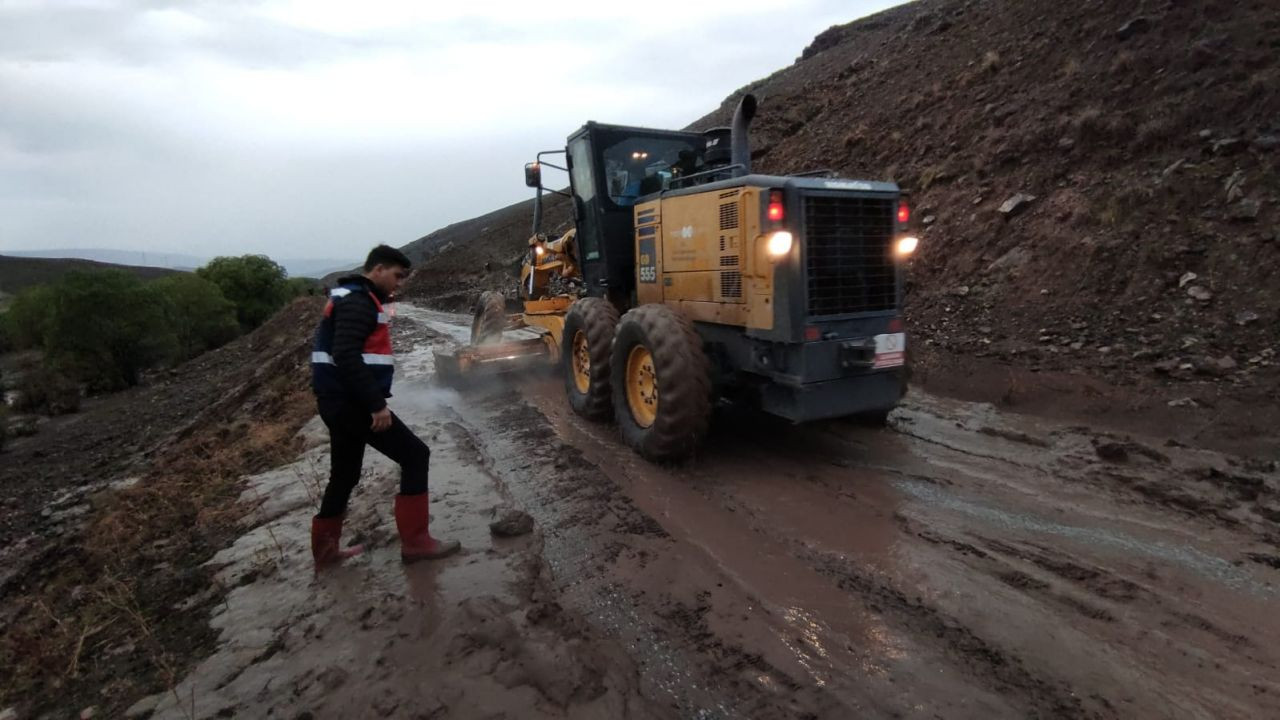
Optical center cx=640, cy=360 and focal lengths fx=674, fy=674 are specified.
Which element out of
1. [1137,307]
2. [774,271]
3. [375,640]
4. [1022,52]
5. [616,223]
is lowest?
[375,640]

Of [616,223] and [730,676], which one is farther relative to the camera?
[616,223]

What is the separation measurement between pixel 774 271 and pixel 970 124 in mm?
9004

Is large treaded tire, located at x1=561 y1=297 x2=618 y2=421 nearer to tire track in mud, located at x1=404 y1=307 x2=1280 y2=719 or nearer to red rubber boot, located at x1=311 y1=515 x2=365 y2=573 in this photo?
tire track in mud, located at x1=404 y1=307 x2=1280 y2=719

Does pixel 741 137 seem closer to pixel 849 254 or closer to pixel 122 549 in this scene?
pixel 849 254

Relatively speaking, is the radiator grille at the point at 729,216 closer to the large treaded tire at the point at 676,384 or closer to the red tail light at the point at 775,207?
the red tail light at the point at 775,207

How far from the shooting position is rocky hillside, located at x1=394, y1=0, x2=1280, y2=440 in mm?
6633

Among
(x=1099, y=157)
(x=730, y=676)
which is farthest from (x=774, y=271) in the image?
(x=1099, y=157)

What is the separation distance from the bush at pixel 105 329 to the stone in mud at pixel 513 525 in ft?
93.8

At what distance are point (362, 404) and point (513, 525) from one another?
3.85 ft

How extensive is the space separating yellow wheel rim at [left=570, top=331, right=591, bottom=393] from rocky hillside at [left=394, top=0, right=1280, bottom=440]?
393 centimetres

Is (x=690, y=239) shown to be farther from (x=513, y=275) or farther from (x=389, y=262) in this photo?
(x=513, y=275)

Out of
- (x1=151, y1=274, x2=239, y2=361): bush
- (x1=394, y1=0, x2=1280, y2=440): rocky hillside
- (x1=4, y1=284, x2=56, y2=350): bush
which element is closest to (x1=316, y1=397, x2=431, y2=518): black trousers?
(x1=394, y1=0, x2=1280, y2=440): rocky hillside

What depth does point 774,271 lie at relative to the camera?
15.5 feet

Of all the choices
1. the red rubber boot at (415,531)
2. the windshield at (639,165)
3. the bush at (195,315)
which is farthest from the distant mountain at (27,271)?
the red rubber boot at (415,531)
